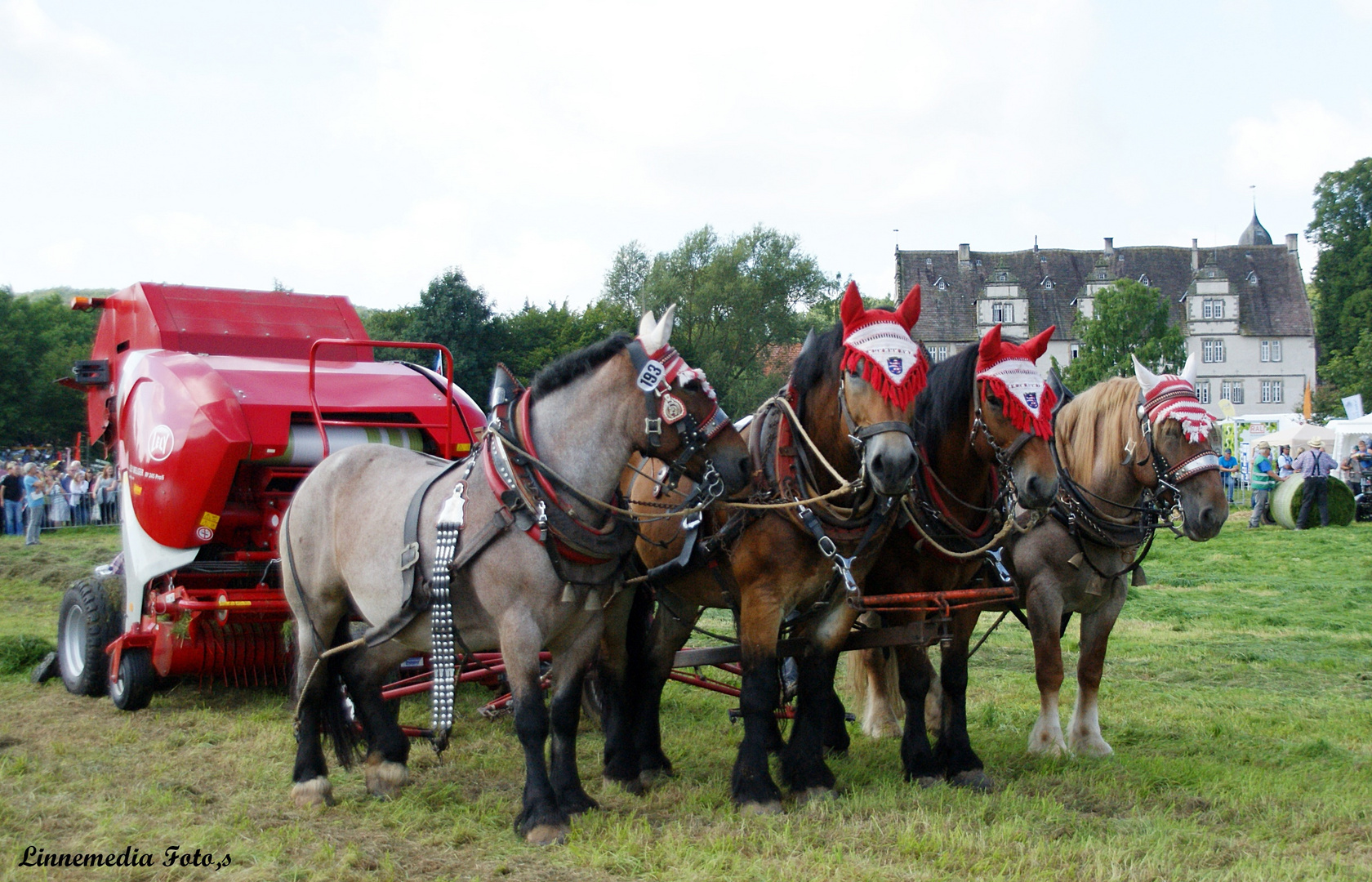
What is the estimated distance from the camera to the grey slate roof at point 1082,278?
51.9 metres

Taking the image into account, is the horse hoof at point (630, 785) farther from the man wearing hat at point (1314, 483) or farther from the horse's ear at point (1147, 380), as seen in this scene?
the man wearing hat at point (1314, 483)

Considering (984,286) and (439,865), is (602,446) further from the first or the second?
(984,286)

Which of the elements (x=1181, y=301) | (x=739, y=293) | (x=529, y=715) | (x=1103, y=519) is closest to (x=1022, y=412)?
(x=1103, y=519)

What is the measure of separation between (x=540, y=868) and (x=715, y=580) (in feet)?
4.86

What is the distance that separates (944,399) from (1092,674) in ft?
6.13

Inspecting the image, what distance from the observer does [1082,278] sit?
53.6 meters

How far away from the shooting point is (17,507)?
20.0 meters

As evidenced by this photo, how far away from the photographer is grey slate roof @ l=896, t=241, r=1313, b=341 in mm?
51906

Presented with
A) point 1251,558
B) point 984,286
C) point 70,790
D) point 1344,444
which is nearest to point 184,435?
point 70,790

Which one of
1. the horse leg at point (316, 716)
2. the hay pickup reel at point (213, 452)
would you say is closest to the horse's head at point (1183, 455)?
the hay pickup reel at point (213, 452)

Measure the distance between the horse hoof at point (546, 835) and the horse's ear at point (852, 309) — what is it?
224 centimetres

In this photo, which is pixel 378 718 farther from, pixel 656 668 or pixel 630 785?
→ pixel 656 668

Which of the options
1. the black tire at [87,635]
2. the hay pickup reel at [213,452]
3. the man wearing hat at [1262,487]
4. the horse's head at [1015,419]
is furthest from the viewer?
the man wearing hat at [1262,487]

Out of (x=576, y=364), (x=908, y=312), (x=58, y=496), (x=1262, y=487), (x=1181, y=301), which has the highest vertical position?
(x=1181, y=301)
